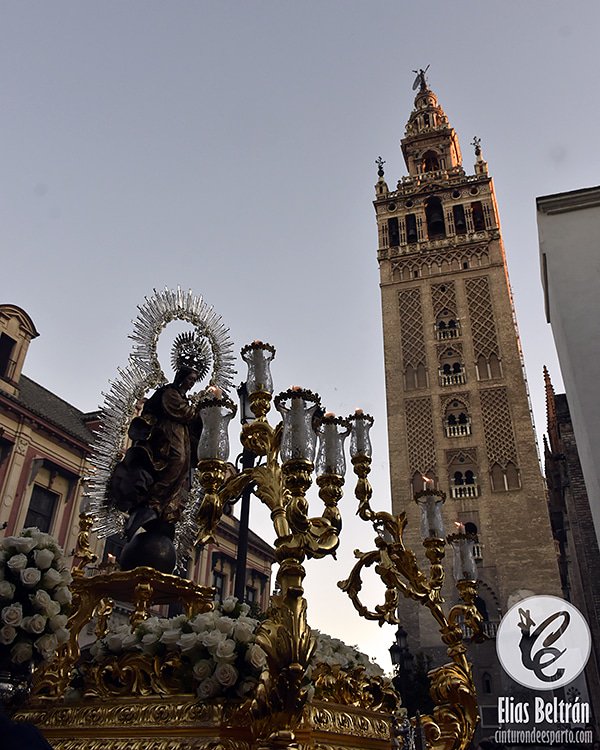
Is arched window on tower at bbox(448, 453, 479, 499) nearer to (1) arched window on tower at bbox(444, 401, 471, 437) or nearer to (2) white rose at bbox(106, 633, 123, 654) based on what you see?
(1) arched window on tower at bbox(444, 401, 471, 437)

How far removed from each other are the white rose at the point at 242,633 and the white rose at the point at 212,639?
7 cm

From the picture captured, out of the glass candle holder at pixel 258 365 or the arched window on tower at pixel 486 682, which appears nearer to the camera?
the glass candle holder at pixel 258 365

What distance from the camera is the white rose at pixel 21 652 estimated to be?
12.2 feet

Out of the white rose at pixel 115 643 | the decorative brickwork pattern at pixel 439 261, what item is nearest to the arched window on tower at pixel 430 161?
the decorative brickwork pattern at pixel 439 261

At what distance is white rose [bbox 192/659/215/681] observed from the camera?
3.23 metres

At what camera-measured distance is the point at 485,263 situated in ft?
116

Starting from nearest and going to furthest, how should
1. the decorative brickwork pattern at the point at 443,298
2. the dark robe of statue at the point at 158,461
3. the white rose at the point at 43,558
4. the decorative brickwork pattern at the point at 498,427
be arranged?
1. the white rose at the point at 43,558
2. the dark robe of statue at the point at 158,461
3. the decorative brickwork pattern at the point at 498,427
4. the decorative brickwork pattern at the point at 443,298

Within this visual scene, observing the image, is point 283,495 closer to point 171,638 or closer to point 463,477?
point 171,638

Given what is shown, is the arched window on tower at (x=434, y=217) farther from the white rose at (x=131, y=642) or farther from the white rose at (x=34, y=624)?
the white rose at (x=131, y=642)

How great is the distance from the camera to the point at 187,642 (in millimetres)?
3346

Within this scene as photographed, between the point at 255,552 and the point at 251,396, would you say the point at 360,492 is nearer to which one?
the point at 251,396

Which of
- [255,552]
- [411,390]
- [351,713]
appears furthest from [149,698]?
[411,390]

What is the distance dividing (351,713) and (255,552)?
20.9m

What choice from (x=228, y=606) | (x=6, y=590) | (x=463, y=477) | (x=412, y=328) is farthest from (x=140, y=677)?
(x=412, y=328)
